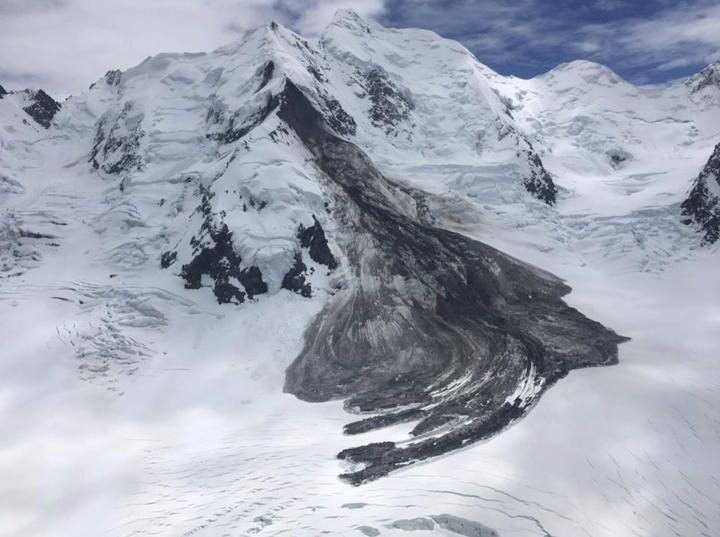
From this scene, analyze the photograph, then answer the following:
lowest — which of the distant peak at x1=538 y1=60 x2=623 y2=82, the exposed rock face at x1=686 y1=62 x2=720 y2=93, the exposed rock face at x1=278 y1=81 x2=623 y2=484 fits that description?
the exposed rock face at x1=278 y1=81 x2=623 y2=484

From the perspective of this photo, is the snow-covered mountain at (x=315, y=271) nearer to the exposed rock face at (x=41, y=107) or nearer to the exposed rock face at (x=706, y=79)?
the exposed rock face at (x=41, y=107)

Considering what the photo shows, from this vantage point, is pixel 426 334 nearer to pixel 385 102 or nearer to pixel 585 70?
pixel 385 102

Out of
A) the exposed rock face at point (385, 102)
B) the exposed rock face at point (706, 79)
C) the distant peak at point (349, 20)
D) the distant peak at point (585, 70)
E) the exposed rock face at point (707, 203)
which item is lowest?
the exposed rock face at point (707, 203)

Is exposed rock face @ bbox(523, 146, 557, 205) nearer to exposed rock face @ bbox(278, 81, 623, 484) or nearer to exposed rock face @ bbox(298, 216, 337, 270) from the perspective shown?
exposed rock face @ bbox(278, 81, 623, 484)

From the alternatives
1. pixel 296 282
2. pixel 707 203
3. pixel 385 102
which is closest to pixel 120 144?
pixel 385 102

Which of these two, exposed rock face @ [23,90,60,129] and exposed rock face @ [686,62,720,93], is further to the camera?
exposed rock face @ [686,62,720,93]

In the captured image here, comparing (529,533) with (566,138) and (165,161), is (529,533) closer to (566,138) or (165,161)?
(165,161)

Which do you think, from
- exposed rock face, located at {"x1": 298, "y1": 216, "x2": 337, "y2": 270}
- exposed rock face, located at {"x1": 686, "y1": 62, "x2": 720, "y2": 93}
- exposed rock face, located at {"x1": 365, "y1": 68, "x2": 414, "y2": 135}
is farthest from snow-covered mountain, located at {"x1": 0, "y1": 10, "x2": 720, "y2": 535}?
exposed rock face, located at {"x1": 686, "y1": 62, "x2": 720, "y2": 93}

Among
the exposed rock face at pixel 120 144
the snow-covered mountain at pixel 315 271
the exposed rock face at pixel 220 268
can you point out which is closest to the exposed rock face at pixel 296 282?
the snow-covered mountain at pixel 315 271
